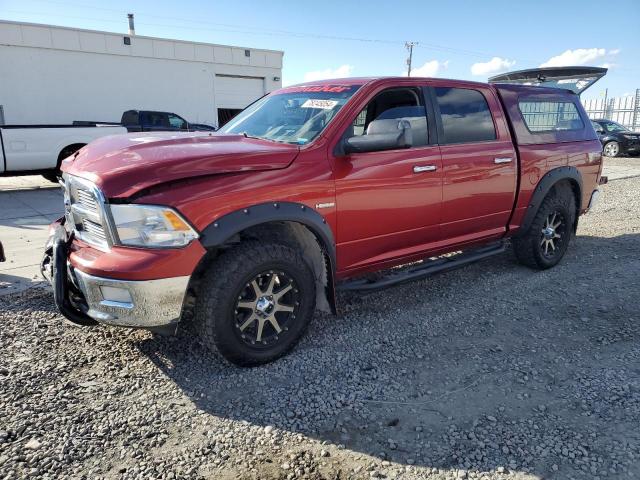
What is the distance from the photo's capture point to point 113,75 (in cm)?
1962

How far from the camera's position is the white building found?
58.1ft

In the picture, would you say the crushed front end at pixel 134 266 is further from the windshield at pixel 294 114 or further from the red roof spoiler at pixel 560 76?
the red roof spoiler at pixel 560 76

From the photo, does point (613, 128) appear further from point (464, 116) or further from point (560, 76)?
point (464, 116)

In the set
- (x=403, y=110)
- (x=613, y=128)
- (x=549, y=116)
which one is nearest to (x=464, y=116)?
(x=403, y=110)

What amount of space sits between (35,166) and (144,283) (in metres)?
9.36

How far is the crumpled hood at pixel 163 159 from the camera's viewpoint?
275 cm

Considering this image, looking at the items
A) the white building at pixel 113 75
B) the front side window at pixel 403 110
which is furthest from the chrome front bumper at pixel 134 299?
the white building at pixel 113 75

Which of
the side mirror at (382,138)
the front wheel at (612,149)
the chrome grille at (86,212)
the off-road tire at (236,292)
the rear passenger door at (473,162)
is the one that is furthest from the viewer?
the front wheel at (612,149)

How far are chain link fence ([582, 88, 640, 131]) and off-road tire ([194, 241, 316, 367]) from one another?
30212mm

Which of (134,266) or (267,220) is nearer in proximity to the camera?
(134,266)

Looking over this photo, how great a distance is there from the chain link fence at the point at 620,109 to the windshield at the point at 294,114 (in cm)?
2908

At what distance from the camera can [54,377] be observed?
3098 millimetres

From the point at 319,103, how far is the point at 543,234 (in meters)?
3.02

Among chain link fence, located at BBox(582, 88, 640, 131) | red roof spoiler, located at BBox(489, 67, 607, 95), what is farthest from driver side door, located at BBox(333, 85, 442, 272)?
chain link fence, located at BBox(582, 88, 640, 131)
